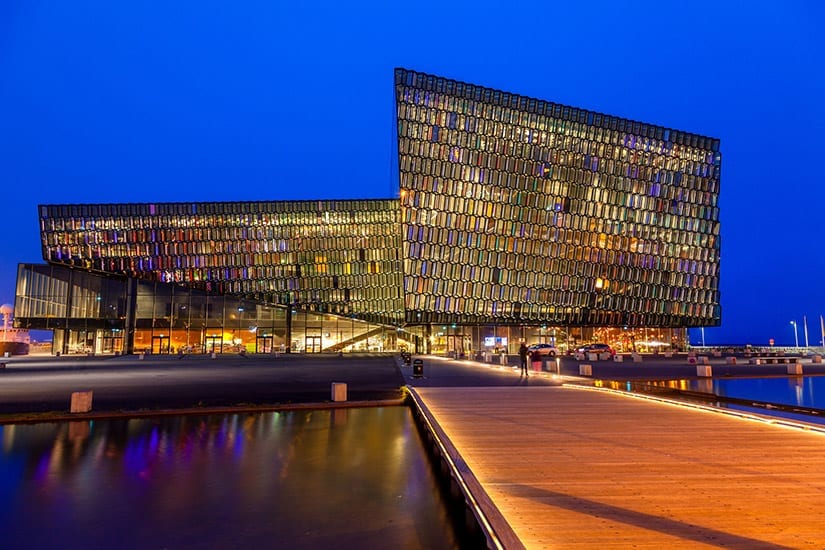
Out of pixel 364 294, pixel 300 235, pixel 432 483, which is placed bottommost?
pixel 432 483

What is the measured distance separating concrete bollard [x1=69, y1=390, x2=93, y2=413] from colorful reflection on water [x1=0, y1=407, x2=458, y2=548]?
1483 millimetres

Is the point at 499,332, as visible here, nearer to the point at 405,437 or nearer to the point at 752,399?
the point at 752,399

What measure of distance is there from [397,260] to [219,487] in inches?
2617

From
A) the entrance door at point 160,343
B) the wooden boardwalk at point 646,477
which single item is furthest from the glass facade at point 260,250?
the wooden boardwalk at point 646,477

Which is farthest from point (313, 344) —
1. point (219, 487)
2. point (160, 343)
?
point (219, 487)

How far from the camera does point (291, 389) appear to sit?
2127 centimetres

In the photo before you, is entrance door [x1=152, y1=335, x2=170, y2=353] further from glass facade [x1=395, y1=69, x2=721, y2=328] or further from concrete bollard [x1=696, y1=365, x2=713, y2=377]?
concrete bollard [x1=696, y1=365, x2=713, y2=377]

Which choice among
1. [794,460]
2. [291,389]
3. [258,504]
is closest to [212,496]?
[258,504]

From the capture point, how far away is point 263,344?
74.8m

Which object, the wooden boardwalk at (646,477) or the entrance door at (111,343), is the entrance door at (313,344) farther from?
the wooden boardwalk at (646,477)

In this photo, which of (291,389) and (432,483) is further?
(291,389)

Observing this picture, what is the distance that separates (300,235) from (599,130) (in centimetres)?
4338

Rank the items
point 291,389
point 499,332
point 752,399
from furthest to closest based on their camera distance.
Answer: point 499,332 → point 291,389 → point 752,399

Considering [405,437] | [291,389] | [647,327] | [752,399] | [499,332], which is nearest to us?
[405,437]
